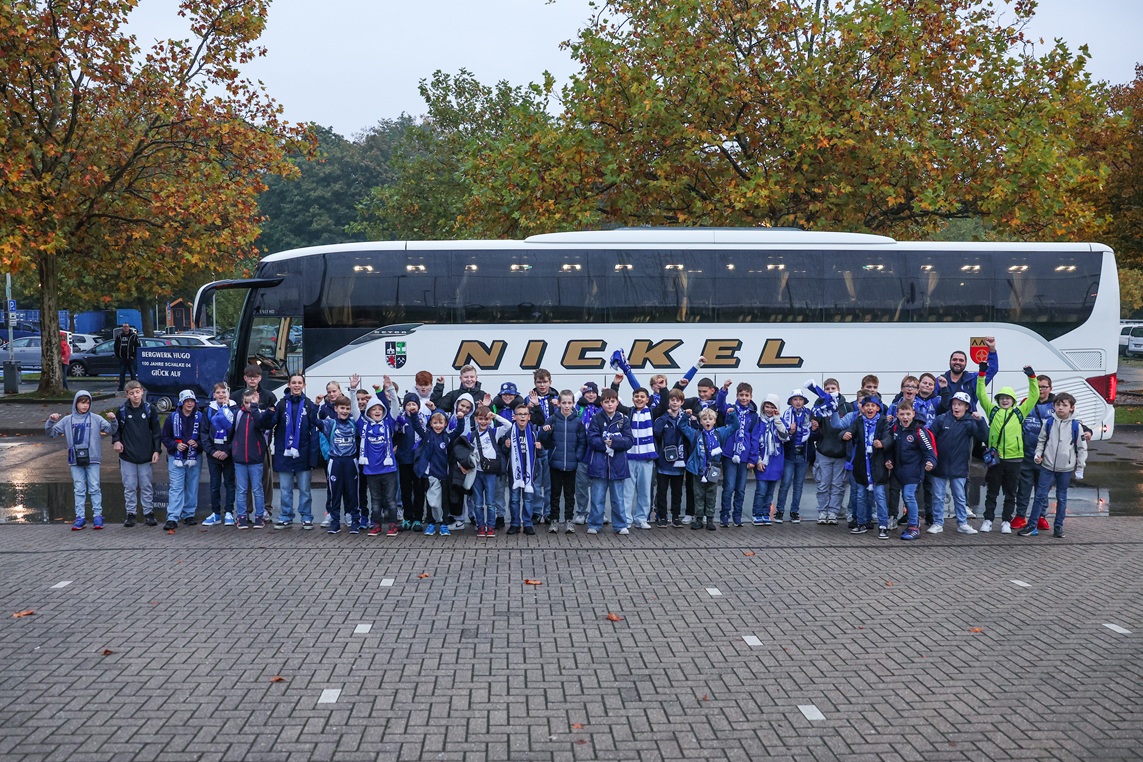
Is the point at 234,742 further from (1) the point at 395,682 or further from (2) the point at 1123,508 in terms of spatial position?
(2) the point at 1123,508

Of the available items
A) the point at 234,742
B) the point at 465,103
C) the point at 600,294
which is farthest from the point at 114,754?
the point at 465,103

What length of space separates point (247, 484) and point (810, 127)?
12350 millimetres

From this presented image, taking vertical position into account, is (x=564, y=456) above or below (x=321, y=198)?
below

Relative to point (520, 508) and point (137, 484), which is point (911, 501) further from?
point (137, 484)

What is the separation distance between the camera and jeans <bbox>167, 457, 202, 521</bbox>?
35.0 ft

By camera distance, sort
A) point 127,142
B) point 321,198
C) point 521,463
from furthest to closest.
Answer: point 321,198, point 127,142, point 521,463

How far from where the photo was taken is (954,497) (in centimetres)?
1057

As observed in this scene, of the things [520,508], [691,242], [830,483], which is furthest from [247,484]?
[691,242]

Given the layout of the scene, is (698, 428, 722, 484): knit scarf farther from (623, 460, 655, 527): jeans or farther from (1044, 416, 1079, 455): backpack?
(1044, 416, 1079, 455): backpack

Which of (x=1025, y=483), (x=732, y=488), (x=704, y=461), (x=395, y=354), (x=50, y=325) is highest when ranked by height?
(x=50, y=325)

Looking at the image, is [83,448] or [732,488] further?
[732,488]

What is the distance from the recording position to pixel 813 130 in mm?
17781

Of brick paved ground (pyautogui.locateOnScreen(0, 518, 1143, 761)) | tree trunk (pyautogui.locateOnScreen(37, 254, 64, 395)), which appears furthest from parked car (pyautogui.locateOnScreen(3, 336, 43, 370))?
brick paved ground (pyautogui.locateOnScreen(0, 518, 1143, 761))

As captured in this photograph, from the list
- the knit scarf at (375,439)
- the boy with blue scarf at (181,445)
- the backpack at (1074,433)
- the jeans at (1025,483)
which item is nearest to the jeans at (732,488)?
the jeans at (1025,483)
